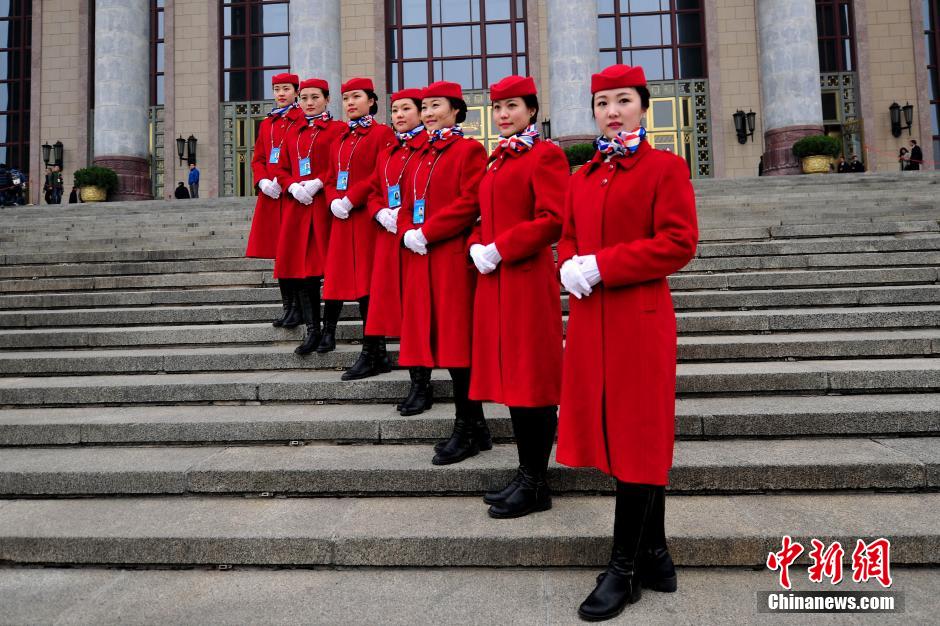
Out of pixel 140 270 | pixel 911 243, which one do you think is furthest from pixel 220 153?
pixel 911 243

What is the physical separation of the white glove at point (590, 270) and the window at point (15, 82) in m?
29.5

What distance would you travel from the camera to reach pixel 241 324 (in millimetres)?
6441

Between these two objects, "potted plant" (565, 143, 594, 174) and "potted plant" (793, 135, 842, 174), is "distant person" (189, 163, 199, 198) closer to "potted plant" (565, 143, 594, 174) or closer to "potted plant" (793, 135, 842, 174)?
"potted plant" (565, 143, 594, 174)

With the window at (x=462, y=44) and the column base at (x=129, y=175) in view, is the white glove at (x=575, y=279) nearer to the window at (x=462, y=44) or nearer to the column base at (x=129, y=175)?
the column base at (x=129, y=175)

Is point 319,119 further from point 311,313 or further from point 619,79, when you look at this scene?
point 619,79

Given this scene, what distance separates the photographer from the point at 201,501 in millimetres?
3654

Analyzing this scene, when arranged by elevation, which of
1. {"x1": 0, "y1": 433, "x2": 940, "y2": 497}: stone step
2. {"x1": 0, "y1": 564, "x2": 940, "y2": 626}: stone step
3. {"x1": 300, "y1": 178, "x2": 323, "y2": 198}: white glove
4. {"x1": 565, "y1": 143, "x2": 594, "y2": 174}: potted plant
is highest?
{"x1": 565, "y1": 143, "x2": 594, "y2": 174}: potted plant

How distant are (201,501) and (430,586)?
1607 millimetres

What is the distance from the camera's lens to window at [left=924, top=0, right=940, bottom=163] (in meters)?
22.9

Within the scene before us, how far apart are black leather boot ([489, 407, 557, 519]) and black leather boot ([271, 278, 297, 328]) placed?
3.25m

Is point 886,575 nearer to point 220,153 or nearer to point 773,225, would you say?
point 773,225

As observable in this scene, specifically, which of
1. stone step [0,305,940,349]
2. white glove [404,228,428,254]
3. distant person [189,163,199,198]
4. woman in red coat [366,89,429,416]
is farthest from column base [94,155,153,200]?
→ white glove [404,228,428,254]

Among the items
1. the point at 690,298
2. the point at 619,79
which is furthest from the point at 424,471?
the point at 690,298

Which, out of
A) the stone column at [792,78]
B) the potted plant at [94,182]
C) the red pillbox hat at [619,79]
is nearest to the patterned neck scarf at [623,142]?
the red pillbox hat at [619,79]
